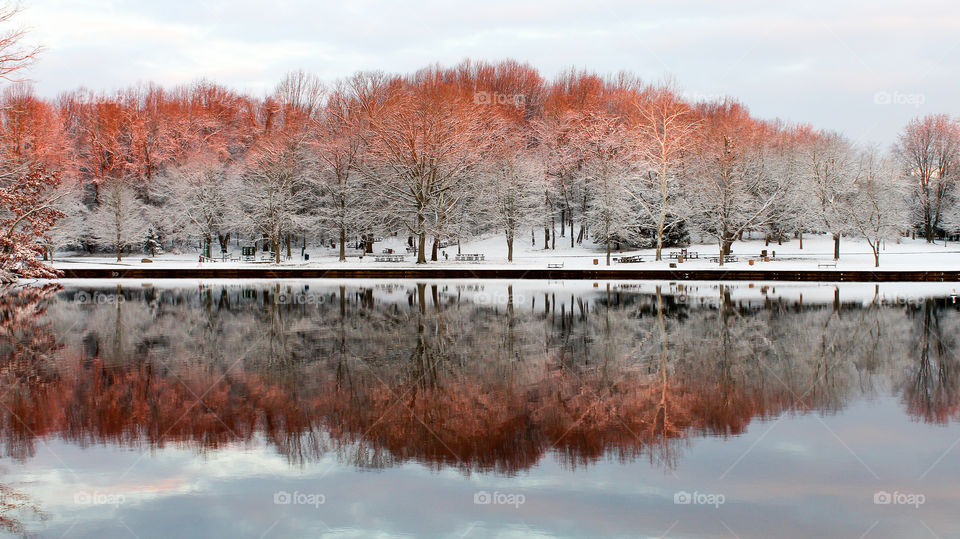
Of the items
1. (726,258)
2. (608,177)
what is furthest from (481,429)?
(608,177)

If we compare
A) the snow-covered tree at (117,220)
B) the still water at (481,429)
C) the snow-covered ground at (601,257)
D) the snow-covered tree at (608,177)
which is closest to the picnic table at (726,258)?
the snow-covered ground at (601,257)

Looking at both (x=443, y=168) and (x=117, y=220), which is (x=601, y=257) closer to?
(x=443, y=168)

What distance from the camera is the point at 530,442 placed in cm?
1346

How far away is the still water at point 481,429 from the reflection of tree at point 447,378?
0.09 meters

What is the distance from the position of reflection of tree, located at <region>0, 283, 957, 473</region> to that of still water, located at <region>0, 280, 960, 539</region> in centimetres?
9

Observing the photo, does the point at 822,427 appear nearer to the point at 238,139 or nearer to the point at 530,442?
the point at 530,442

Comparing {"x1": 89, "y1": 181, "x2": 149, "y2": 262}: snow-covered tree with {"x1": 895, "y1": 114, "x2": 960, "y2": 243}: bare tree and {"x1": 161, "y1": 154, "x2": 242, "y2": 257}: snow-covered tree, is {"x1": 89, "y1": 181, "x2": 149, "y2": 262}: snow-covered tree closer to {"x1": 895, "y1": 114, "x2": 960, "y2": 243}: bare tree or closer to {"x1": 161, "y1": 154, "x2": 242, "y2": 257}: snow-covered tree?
{"x1": 161, "y1": 154, "x2": 242, "y2": 257}: snow-covered tree

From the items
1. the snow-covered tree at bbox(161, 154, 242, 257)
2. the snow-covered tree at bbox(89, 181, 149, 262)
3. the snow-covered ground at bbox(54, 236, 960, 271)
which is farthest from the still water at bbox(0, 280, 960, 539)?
the snow-covered tree at bbox(89, 181, 149, 262)

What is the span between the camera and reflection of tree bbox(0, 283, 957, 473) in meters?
13.8

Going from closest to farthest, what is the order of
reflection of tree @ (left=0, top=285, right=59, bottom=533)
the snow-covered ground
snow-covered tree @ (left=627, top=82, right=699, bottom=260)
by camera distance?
1. reflection of tree @ (left=0, top=285, right=59, bottom=533)
2. the snow-covered ground
3. snow-covered tree @ (left=627, top=82, right=699, bottom=260)

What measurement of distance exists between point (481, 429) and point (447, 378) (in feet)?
14.5

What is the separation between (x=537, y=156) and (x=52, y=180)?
60.8 m

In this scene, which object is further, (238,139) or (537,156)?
(238,139)

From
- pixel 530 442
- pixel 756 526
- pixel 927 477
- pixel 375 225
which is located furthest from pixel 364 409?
pixel 375 225
